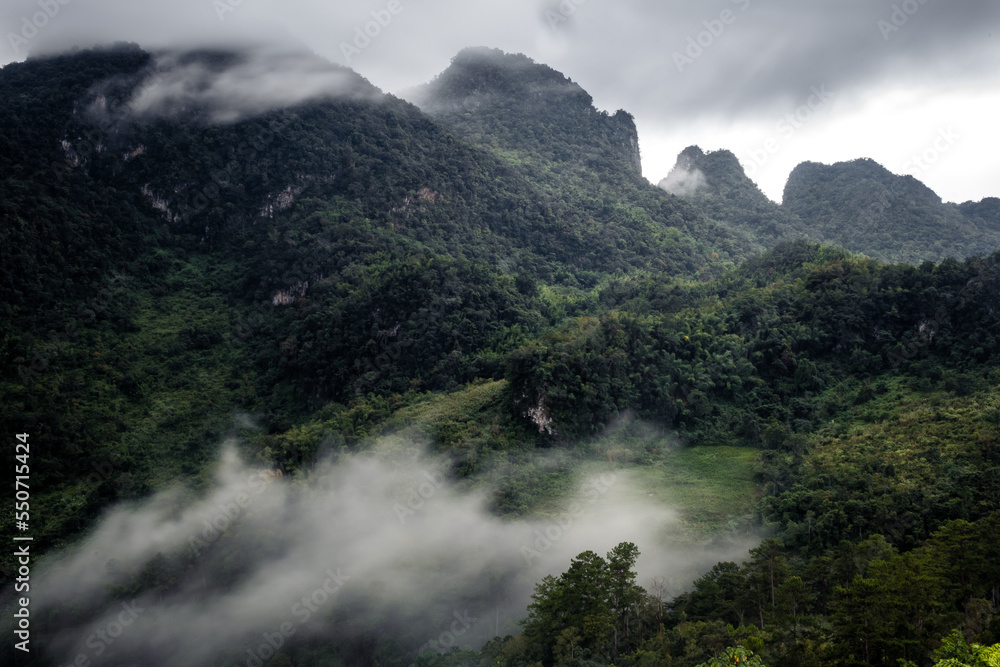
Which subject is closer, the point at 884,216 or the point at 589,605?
the point at 589,605

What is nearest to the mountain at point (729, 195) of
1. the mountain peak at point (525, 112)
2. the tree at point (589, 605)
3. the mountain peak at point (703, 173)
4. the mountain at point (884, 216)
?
the mountain peak at point (703, 173)

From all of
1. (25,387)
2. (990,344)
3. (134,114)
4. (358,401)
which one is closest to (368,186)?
(134,114)

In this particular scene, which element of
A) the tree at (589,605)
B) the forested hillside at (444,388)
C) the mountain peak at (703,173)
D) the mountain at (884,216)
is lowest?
the tree at (589,605)

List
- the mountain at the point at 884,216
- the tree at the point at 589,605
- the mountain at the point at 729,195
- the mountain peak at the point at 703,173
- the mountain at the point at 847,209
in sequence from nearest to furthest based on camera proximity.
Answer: the tree at the point at 589,605 → the mountain at the point at 884,216 → the mountain at the point at 847,209 → the mountain at the point at 729,195 → the mountain peak at the point at 703,173

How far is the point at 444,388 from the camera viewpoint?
54531 mm

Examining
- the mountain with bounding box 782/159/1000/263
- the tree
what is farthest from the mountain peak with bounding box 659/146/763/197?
the tree

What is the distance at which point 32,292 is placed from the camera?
57.8 m

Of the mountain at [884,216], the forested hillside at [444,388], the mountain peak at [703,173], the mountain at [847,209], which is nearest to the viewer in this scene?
the forested hillside at [444,388]

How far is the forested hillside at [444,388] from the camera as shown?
26281mm

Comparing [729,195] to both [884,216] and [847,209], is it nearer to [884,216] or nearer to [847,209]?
[847,209]

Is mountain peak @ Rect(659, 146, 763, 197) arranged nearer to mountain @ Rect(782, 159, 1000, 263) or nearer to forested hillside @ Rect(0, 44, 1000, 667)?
mountain @ Rect(782, 159, 1000, 263)

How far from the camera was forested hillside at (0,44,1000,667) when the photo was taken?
26281mm

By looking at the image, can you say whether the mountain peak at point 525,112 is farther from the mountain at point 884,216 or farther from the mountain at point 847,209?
the mountain at point 884,216

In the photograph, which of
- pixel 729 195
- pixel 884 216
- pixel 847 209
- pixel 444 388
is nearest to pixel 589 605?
pixel 444 388
